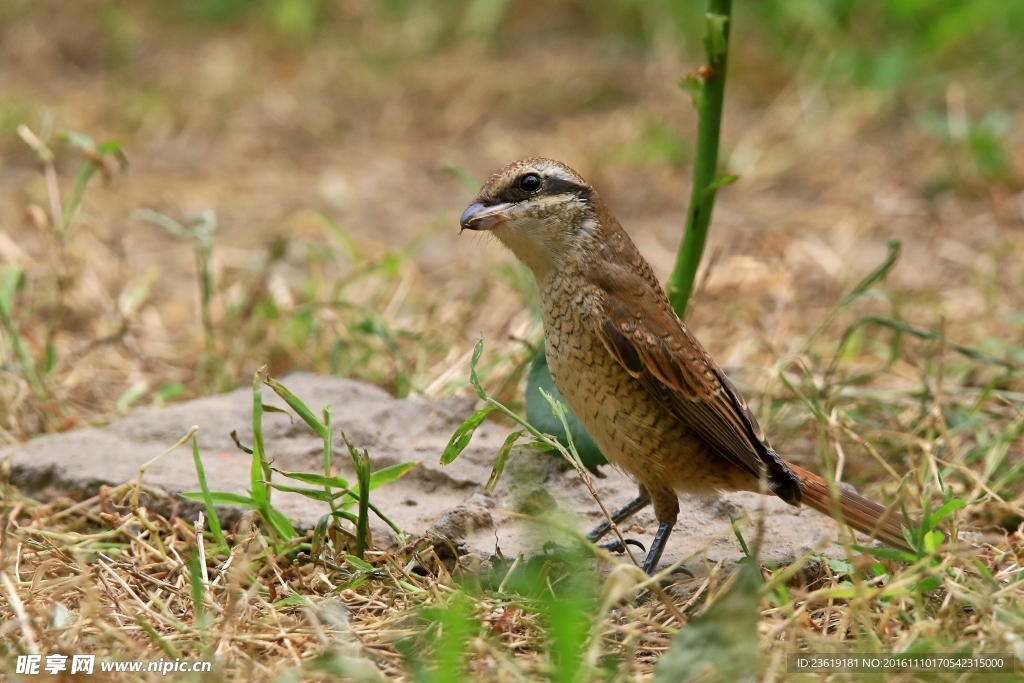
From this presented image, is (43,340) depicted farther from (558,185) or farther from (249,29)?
(249,29)

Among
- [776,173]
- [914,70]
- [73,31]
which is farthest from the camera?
[73,31]

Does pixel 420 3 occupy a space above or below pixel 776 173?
above

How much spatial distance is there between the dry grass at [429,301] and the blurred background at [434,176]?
1.2 inches

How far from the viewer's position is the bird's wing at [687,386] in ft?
10.9

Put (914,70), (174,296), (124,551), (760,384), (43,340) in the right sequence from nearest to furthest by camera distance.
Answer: (124,551) → (760,384) → (43,340) → (174,296) → (914,70)

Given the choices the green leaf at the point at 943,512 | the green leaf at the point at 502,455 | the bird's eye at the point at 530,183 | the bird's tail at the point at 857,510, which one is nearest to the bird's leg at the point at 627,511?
the bird's tail at the point at 857,510

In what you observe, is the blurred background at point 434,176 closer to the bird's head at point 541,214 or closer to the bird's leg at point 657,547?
the bird's head at point 541,214

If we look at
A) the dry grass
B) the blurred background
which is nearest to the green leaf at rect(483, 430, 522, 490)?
the dry grass

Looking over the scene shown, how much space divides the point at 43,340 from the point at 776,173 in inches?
189

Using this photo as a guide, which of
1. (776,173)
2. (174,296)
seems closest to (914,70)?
(776,173)

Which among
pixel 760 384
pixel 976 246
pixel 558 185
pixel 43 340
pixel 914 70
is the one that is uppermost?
pixel 914 70

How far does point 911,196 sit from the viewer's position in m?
7.18

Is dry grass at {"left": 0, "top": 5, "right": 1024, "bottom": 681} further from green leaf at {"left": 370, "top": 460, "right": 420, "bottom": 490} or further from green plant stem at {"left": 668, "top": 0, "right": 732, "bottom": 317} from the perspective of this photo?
green plant stem at {"left": 668, "top": 0, "right": 732, "bottom": 317}

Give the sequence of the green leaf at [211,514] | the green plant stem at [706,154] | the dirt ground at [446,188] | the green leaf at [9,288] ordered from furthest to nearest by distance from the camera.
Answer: the dirt ground at [446,188] → the green leaf at [9,288] → the green plant stem at [706,154] → the green leaf at [211,514]
